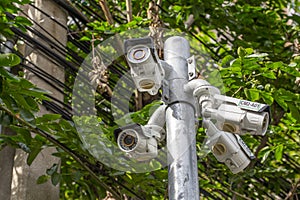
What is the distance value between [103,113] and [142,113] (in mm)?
1023

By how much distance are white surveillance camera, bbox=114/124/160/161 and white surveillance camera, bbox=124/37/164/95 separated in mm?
178

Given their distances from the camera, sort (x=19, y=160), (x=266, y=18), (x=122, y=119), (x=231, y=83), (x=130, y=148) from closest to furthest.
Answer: (x=130, y=148), (x=122, y=119), (x=231, y=83), (x=19, y=160), (x=266, y=18)

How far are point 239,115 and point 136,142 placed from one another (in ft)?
1.33

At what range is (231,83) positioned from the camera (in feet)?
12.3

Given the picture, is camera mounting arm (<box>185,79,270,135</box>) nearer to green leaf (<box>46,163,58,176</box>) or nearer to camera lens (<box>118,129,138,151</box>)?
camera lens (<box>118,129,138,151</box>)

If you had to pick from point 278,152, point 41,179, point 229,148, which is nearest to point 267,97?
point 278,152

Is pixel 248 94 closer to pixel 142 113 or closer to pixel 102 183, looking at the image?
pixel 142 113

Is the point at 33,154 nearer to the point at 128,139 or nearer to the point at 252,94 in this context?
the point at 252,94

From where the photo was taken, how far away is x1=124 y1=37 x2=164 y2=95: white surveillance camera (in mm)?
2447

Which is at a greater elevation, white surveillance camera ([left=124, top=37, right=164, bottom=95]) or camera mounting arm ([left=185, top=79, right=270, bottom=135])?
white surveillance camera ([left=124, top=37, right=164, bottom=95])

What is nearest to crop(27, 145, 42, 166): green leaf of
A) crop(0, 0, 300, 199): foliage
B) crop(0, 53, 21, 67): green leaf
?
crop(0, 0, 300, 199): foliage

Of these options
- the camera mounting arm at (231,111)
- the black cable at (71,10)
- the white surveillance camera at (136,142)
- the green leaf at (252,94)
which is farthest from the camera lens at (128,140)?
the black cable at (71,10)

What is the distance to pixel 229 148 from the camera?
8.30ft

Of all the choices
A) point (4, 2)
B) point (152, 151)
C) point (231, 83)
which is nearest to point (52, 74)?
point (4, 2)
